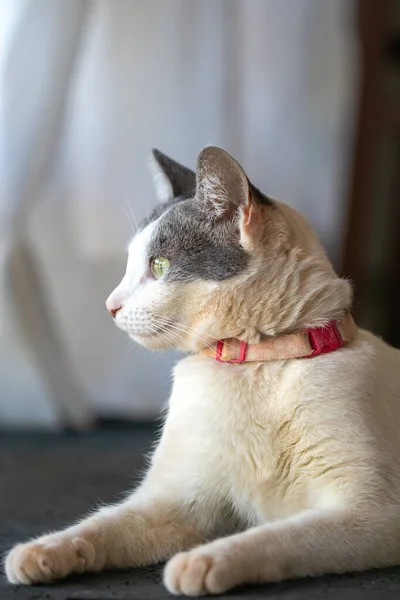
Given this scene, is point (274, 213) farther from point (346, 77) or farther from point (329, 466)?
point (346, 77)

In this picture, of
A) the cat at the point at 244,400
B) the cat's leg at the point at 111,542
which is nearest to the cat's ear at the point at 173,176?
the cat at the point at 244,400

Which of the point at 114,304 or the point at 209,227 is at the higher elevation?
the point at 209,227

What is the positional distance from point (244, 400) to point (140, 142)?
217cm

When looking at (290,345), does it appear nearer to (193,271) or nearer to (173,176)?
(193,271)

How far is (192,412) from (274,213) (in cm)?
35

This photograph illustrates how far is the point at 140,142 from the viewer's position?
3.17 metres

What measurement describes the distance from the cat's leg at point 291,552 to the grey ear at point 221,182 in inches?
19.4

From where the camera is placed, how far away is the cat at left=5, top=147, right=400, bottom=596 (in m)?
1.07

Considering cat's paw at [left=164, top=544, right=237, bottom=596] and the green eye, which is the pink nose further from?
cat's paw at [left=164, top=544, right=237, bottom=596]

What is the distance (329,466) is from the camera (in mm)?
1098

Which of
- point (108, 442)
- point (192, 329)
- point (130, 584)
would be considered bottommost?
point (108, 442)

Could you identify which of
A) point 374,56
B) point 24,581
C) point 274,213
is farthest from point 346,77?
point 24,581

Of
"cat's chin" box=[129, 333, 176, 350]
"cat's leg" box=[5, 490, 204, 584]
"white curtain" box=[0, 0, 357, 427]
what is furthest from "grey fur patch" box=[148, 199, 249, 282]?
"white curtain" box=[0, 0, 357, 427]

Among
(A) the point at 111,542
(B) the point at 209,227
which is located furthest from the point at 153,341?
(A) the point at 111,542
